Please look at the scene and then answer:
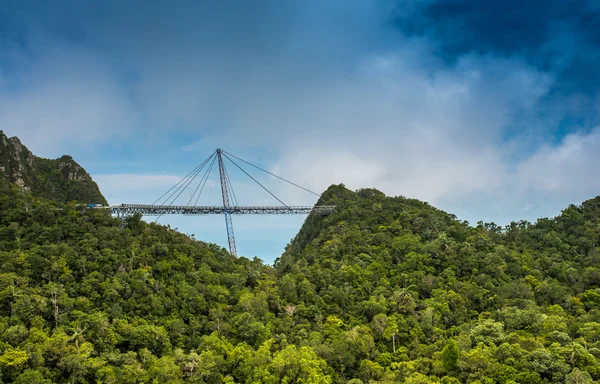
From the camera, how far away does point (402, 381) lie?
→ 72.6 feet

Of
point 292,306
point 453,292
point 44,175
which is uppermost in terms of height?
point 44,175

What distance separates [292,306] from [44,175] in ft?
96.4

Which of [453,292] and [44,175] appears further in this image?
[44,175]

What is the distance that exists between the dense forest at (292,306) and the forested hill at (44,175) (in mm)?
7857

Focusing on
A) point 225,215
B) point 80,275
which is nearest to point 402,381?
point 80,275

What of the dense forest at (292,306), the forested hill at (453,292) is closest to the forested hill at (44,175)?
the dense forest at (292,306)

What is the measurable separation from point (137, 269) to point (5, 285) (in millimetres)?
7269

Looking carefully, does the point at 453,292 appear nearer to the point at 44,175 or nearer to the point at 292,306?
the point at 292,306

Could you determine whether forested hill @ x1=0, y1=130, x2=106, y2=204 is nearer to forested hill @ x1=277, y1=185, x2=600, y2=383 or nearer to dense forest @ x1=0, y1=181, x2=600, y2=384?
dense forest @ x1=0, y1=181, x2=600, y2=384

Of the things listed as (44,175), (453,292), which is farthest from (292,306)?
(44,175)

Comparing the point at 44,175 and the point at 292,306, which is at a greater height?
the point at 44,175

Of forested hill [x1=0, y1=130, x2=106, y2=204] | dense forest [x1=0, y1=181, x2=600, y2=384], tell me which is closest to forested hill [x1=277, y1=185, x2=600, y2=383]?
dense forest [x1=0, y1=181, x2=600, y2=384]

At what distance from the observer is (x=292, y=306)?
29812 mm

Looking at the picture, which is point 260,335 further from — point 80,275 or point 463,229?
point 463,229
